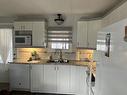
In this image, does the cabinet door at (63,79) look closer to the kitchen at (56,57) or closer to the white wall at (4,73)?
the kitchen at (56,57)

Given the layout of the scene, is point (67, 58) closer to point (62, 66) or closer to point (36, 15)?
point (62, 66)

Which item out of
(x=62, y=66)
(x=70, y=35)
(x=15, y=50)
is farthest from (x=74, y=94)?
(x=15, y=50)

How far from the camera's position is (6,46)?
5.00 m

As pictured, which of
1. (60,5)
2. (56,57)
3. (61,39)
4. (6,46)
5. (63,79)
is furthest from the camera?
(6,46)

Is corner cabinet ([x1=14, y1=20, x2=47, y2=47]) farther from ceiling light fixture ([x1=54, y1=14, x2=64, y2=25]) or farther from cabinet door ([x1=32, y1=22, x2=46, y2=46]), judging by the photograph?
ceiling light fixture ([x1=54, y1=14, x2=64, y2=25])

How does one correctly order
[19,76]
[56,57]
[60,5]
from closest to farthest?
1. [60,5]
2. [19,76]
3. [56,57]

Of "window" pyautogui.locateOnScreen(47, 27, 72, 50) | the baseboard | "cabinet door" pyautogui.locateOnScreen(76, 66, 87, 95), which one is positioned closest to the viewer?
"cabinet door" pyautogui.locateOnScreen(76, 66, 87, 95)

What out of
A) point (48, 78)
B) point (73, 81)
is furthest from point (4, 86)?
point (73, 81)

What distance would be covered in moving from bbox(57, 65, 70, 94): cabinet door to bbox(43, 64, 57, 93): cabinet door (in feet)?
0.37

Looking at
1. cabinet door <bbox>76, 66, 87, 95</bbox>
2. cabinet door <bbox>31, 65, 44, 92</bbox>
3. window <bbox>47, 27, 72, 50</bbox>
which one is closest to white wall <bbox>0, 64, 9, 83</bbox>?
cabinet door <bbox>31, 65, 44, 92</bbox>

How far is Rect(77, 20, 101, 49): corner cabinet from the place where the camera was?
419 centimetres

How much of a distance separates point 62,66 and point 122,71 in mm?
3399

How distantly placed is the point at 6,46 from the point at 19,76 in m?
1.29

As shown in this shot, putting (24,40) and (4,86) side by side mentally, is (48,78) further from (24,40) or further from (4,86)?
(4,86)
